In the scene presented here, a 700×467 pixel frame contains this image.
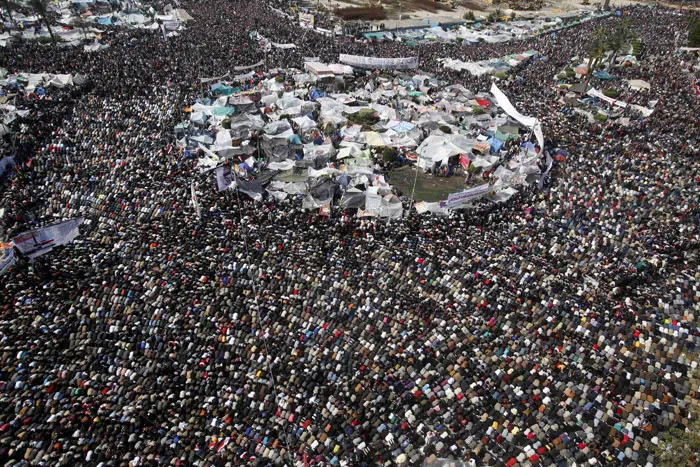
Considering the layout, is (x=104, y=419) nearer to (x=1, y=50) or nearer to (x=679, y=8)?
(x=1, y=50)

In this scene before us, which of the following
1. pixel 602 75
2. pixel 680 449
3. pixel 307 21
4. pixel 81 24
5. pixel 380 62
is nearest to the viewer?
pixel 680 449

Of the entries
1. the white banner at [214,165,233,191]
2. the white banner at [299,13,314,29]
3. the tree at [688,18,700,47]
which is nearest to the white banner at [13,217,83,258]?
the white banner at [214,165,233,191]

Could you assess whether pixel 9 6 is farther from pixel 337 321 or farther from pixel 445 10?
pixel 445 10

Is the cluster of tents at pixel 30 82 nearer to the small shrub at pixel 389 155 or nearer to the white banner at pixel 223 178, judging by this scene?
the white banner at pixel 223 178

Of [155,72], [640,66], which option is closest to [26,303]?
[155,72]

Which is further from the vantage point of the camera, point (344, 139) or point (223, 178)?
point (344, 139)

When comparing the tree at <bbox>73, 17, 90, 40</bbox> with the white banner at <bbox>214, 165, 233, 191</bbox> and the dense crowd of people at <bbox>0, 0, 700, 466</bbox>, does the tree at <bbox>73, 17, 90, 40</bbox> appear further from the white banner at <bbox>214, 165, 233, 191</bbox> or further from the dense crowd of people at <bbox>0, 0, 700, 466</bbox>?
the white banner at <bbox>214, 165, 233, 191</bbox>

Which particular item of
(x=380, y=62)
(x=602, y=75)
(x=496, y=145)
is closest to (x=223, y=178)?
(x=496, y=145)
